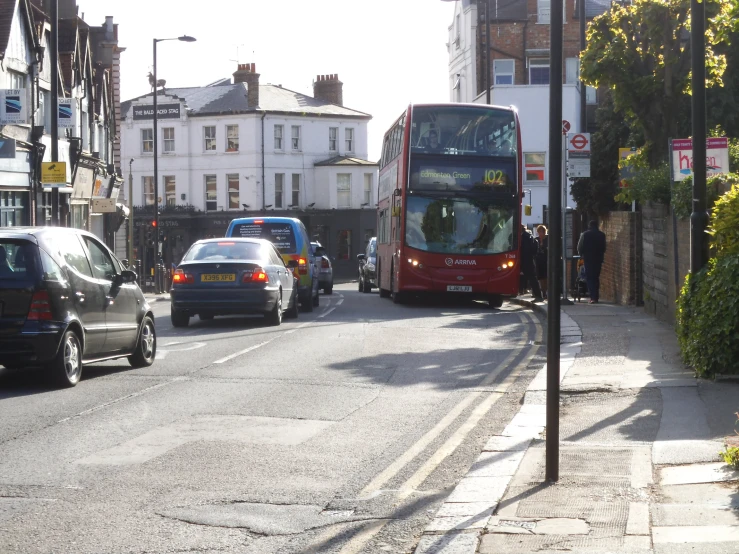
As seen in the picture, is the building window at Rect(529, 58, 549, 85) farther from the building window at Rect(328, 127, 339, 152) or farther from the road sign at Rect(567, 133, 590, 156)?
the road sign at Rect(567, 133, 590, 156)

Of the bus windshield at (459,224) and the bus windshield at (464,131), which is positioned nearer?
the bus windshield at (464,131)

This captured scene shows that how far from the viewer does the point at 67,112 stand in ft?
113

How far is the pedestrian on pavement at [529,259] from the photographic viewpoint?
2675 centimetres

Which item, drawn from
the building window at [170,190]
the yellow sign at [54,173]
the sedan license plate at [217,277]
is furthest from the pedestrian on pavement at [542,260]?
the building window at [170,190]

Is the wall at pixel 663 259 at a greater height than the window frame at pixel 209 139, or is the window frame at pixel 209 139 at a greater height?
the window frame at pixel 209 139

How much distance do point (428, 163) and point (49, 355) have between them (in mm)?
15110

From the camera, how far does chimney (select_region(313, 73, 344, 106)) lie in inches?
2972

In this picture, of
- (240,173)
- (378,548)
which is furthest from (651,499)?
(240,173)

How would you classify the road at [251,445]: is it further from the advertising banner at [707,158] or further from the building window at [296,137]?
the building window at [296,137]

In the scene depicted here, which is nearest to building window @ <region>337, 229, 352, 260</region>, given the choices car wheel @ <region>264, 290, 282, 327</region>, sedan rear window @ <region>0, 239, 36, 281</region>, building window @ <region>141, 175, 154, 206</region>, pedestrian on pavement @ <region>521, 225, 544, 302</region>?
building window @ <region>141, 175, 154, 206</region>

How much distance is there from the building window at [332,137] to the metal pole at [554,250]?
220 ft

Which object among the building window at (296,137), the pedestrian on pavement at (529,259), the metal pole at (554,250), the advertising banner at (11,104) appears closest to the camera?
the metal pole at (554,250)

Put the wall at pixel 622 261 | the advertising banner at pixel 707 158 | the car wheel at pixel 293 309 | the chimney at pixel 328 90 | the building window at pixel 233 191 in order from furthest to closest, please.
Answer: the chimney at pixel 328 90 → the building window at pixel 233 191 → the wall at pixel 622 261 → the car wheel at pixel 293 309 → the advertising banner at pixel 707 158

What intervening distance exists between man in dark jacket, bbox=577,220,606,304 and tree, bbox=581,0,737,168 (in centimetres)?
325
